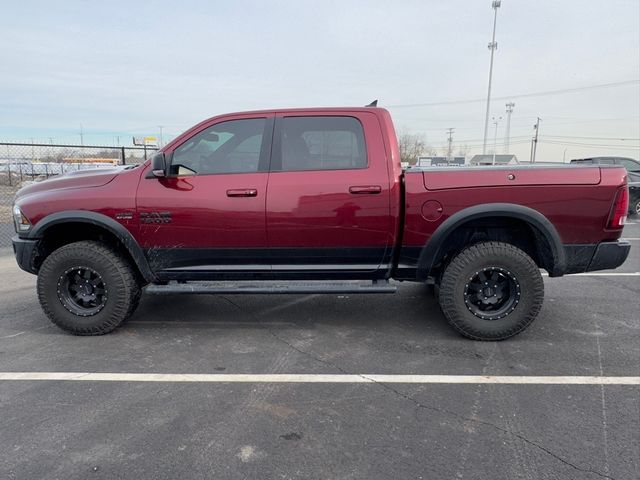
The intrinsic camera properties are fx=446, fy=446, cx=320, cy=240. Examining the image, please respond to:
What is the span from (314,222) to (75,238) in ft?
7.68

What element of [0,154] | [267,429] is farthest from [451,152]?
[267,429]

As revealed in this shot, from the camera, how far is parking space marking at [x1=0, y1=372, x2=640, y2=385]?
3260mm

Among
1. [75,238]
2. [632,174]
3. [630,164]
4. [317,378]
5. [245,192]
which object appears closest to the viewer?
[317,378]

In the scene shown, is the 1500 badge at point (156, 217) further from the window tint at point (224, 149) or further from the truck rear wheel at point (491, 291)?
the truck rear wheel at point (491, 291)

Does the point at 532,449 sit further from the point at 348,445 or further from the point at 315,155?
the point at 315,155

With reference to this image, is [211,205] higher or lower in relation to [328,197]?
lower

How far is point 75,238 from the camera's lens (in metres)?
4.28

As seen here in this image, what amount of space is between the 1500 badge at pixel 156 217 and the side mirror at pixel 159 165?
33 centimetres

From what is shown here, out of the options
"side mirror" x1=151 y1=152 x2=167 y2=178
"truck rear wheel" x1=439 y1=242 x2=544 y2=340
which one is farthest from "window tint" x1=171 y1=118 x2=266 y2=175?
"truck rear wheel" x1=439 y1=242 x2=544 y2=340

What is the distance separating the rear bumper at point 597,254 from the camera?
3.87 metres

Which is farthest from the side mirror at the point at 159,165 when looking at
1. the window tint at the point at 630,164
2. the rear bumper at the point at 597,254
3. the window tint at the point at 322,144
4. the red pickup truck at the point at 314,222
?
the window tint at the point at 630,164

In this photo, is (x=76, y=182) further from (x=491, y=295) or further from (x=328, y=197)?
(x=491, y=295)

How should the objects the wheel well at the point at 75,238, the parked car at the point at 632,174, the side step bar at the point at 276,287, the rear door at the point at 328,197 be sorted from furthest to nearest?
the parked car at the point at 632,174, the wheel well at the point at 75,238, the side step bar at the point at 276,287, the rear door at the point at 328,197

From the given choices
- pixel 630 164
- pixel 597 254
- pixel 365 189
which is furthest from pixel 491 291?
pixel 630 164
